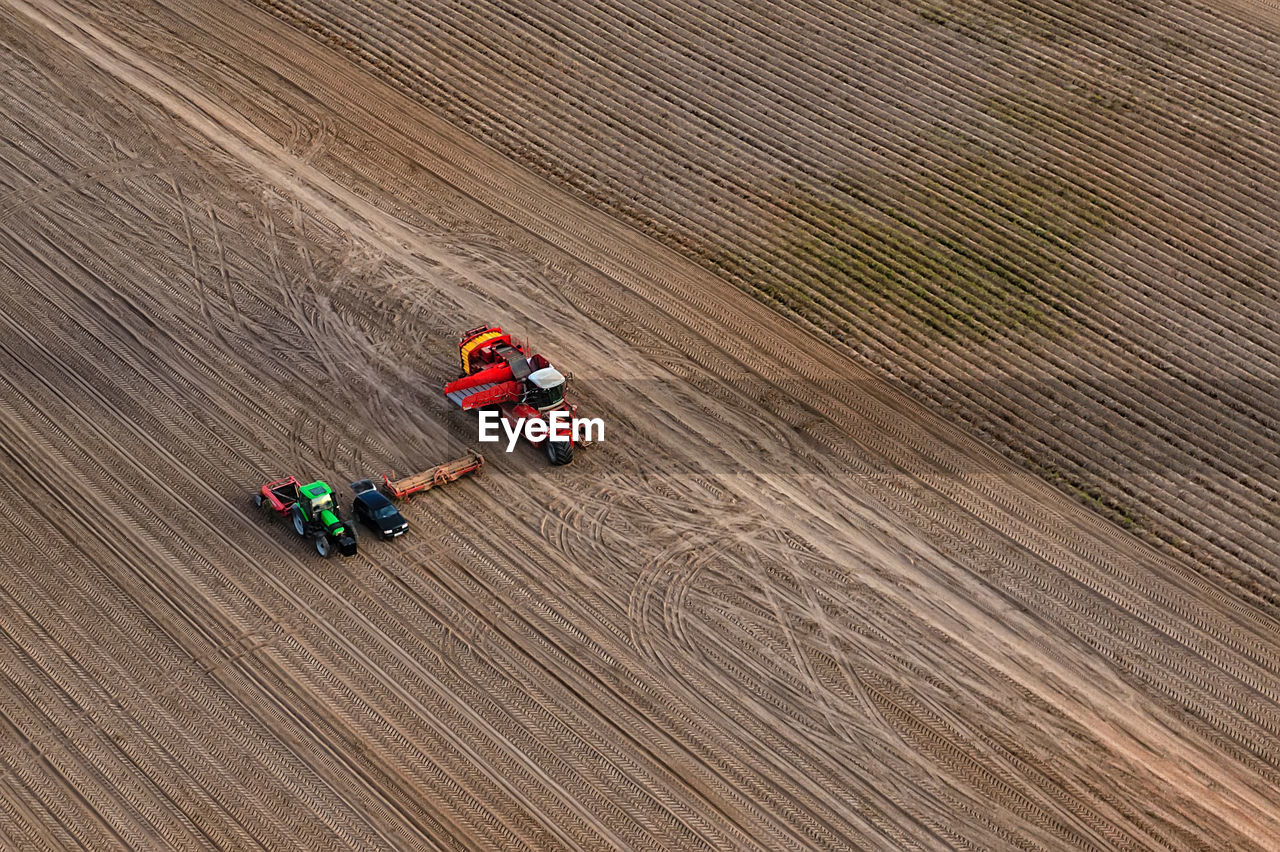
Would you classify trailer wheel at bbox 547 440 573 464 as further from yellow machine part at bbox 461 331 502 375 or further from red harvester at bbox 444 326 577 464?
yellow machine part at bbox 461 331 502 375

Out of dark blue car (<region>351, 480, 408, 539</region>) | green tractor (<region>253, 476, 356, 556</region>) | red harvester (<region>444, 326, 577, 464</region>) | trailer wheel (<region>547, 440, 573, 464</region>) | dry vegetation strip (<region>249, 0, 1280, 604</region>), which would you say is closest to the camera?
green tractor (<region>253, 476, 356, 556</region>)

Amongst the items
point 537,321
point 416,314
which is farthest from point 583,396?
point 416,314

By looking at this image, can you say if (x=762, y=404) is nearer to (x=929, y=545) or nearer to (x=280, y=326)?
(x=929, y=545)

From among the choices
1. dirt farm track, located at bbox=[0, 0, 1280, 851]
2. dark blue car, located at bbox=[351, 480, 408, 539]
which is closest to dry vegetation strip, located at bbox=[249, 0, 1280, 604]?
dirt farm track, located at bbox=[0, 0, 1280, 851]

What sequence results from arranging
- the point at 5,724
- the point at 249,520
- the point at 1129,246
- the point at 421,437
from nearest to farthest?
1. the point at 5,724
2. the point at 249,520
3. the point at 421,437
4. the point at 1129,246

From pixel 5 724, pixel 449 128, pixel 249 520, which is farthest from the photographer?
pixel 449 128

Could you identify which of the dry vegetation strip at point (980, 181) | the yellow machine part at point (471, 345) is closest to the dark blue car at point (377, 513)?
the yellow machine part at point (471, 345)
